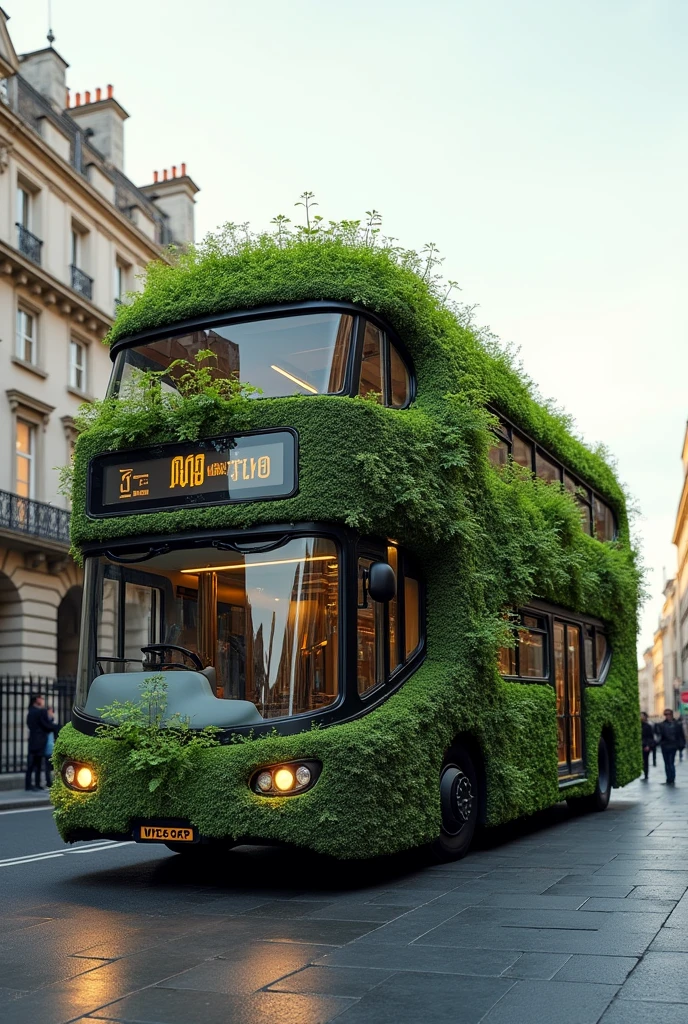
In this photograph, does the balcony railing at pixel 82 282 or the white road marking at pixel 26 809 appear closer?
the white road marking at pixel 26 809

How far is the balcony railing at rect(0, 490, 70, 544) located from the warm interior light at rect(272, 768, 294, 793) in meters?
19.5

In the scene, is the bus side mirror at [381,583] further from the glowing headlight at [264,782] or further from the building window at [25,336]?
the building window at [25,336]

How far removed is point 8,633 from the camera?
2792 cm

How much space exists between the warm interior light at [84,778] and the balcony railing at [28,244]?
22.5m

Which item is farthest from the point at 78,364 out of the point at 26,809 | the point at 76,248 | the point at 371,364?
the point at 371,364

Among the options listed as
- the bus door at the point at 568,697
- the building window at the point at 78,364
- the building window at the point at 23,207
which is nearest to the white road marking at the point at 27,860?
the bus door at the point at 568,697

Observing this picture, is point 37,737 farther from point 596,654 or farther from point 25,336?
point 25,336

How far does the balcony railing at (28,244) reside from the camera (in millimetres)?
28875

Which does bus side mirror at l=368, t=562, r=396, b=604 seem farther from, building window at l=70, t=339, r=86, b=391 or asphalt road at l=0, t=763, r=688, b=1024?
building window at l=70, t=339, r=86, b=391

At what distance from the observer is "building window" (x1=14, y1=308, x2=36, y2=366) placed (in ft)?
94.9

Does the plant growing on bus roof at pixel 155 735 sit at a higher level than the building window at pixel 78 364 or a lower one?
lower

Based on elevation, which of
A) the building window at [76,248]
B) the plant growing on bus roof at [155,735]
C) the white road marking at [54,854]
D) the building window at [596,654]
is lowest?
the white road marking at [54,854]

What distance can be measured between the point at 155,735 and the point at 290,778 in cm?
105

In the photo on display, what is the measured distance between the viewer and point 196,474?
8766mm
